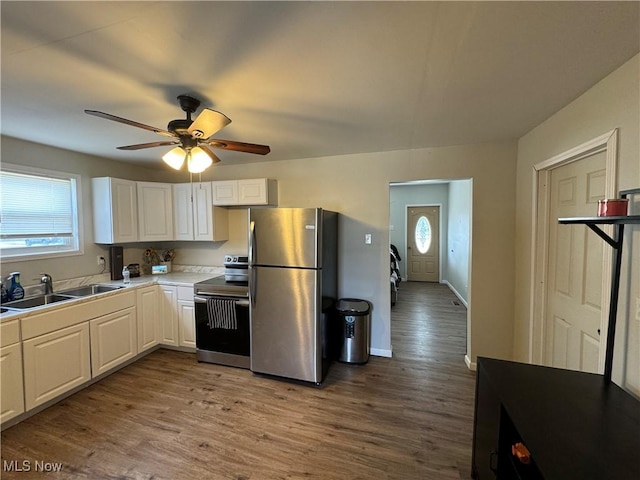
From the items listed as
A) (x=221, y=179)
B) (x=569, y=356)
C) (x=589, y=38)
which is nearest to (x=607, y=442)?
(x=569, y=356)

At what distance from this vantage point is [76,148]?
3.01 metres

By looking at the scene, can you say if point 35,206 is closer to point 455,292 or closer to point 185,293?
point 185,293

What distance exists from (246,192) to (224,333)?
1.69m

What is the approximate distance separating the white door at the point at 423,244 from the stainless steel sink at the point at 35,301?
6.91 m

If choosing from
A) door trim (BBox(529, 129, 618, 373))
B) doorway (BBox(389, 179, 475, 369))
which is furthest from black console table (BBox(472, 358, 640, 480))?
doorway (BBox(389, 179, 475, 369))

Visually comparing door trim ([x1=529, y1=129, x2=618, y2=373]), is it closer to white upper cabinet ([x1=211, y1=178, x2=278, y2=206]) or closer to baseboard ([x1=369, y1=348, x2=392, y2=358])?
baseboard ([x1=369, y1=348, x2=392, y2=358])

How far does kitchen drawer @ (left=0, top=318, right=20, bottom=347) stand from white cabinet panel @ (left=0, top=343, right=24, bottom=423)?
4cm

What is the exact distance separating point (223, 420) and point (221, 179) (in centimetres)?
291

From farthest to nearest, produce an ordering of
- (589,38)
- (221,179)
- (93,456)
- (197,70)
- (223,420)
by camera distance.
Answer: (221,179) → (223,420) → (93,456) → (197,70) → (589,38)

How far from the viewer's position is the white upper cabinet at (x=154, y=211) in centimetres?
362

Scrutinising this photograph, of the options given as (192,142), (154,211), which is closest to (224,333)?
(154,211)

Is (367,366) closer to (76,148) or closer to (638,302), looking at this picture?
(638,302)

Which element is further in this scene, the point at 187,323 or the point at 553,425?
the point at 187,323

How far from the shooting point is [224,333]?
309 cm
